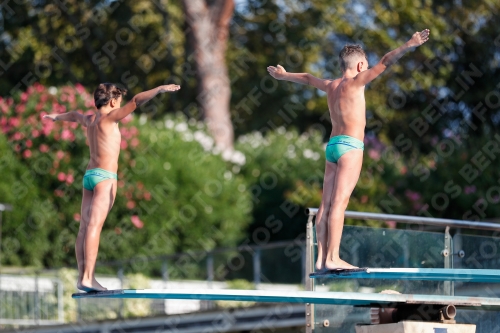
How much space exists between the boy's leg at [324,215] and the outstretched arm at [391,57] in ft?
2.31

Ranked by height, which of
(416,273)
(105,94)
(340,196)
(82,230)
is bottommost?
(416,273)

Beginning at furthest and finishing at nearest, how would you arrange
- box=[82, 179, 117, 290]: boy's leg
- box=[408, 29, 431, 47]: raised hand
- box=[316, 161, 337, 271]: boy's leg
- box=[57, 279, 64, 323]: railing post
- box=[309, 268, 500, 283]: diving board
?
box=[57, 279, 64, 323]: railing post
box=[82, 179, 117, 290]: boy's leg
box=[316, 161, 337, 271]: boy's leg
box=[309, 268, 500, 283]: diving board
box=[408, 29, 431, 47]: raised hand

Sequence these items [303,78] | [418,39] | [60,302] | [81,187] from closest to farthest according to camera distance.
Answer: [418,39] < [303,78] < [60,302] < [81,187]

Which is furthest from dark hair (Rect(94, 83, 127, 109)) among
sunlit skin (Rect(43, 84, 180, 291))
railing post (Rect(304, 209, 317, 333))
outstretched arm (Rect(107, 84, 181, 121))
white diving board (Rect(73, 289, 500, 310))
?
railing post (Rect(304, 209, 317, 333))

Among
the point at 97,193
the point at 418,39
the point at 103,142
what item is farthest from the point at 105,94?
the point at 418,39

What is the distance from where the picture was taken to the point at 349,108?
8.14m

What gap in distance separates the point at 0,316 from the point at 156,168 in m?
5.83

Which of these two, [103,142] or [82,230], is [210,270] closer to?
[82,230]

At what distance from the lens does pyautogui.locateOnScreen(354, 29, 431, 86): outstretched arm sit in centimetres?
780

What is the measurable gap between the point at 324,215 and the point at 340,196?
274 millimetres

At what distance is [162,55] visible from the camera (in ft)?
98.8

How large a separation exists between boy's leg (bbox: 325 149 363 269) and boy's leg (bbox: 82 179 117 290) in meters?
1.86

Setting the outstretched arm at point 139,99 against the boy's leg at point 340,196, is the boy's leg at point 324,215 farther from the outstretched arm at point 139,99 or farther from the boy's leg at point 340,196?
the outstretched arm at point 139,99

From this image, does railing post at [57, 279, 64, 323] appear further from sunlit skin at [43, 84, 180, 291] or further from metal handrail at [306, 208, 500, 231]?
sunlit skin at [43, 84, 180, 291]
